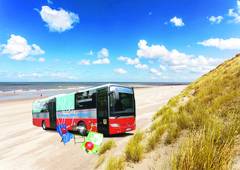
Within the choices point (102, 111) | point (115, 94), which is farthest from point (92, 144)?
point (115, 94)

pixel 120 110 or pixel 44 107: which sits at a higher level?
pixel 120 110

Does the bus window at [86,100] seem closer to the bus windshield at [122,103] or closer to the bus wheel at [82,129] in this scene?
the bus wheel at [82,129]

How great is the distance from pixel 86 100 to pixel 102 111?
200 centimetres

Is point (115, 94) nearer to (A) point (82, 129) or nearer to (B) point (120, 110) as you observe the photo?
(B) point (120, 110)

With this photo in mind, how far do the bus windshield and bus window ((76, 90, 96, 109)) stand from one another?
161 centimetres

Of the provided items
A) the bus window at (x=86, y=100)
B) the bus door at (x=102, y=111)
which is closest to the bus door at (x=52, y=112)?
the bus window at (x=86, y=100)

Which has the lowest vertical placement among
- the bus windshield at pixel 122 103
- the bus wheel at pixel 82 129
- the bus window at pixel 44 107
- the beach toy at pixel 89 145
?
the bus wheel at pixel 82 129

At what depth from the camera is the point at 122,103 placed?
46.8ft

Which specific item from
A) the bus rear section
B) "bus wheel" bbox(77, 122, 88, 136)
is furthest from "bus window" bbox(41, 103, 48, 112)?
the bus rear section

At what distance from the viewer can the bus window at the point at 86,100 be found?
14.9 meters

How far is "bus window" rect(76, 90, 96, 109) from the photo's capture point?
48.9 ft

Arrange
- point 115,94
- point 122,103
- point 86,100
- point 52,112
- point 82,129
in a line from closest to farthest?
point 115,94
point 122,103
point 82,129
point 86,100
point 52,112

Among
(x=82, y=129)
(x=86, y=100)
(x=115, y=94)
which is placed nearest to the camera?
(x=115, y=94)

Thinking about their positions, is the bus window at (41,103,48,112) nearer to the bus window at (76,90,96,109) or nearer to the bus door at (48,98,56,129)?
the bus door at (48,98,56,129)
